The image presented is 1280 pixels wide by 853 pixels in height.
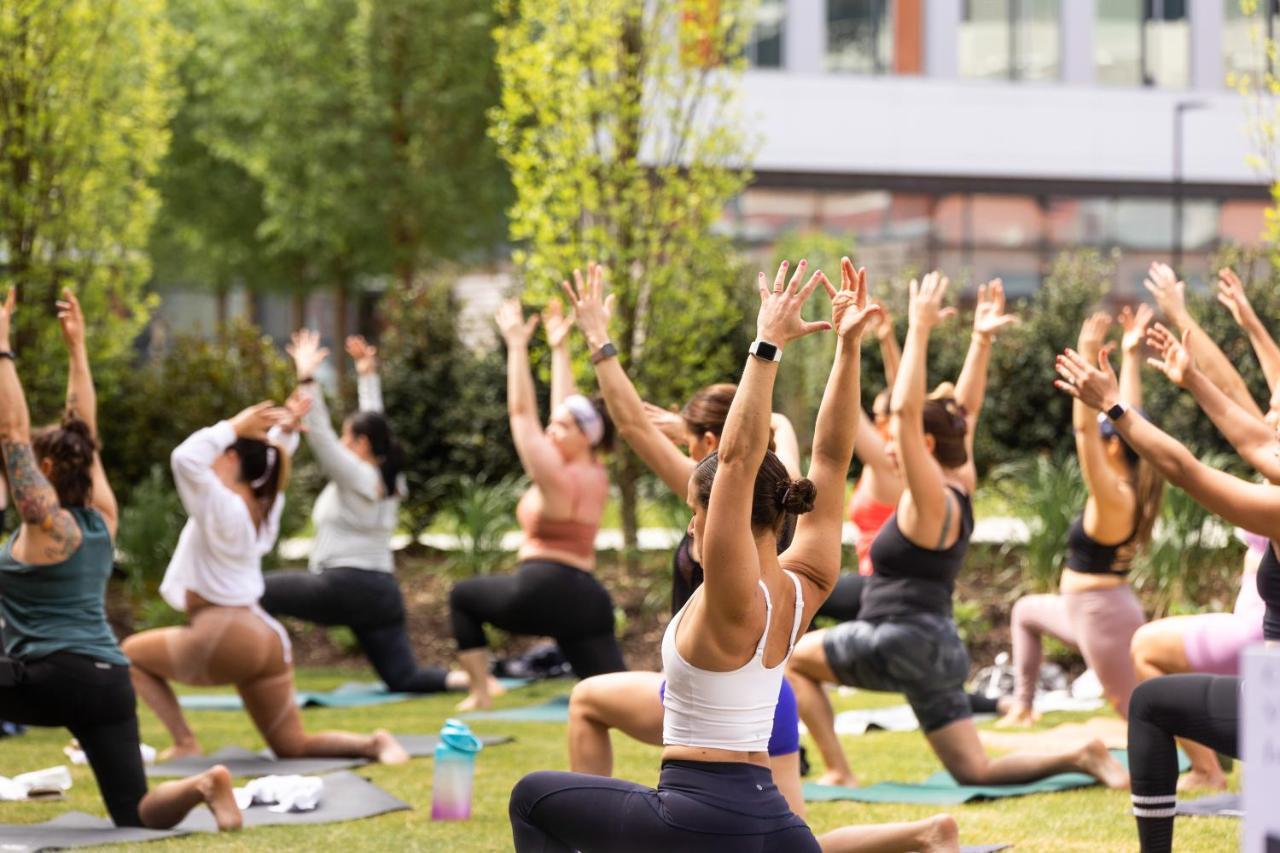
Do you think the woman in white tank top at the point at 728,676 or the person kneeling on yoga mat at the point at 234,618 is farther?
the person kneeling on yoga mat at the point at 234,618

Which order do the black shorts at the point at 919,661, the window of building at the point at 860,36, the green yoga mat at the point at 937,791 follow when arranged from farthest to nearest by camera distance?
the window of building at the point at 860,36
the green yoga mat at the point at 937,791
the black shorts at the point at 919,661

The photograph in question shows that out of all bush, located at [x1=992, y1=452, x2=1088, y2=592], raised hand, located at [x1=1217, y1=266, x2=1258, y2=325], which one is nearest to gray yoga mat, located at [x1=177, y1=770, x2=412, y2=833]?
raised hand, located at [x1=1217, y1=266, x2=1258, y2=325]

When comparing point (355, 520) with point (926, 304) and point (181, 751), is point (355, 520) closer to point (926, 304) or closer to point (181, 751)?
point (181, 751)

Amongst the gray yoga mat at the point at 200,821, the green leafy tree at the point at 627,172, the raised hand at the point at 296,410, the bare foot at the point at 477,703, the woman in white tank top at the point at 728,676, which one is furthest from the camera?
the green leafy tree at the point at 627,172

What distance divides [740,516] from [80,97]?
10935mm

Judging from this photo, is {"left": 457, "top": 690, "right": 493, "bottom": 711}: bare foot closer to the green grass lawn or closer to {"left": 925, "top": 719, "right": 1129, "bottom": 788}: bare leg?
the green grass lawn

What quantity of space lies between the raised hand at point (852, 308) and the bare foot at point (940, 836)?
161 cm

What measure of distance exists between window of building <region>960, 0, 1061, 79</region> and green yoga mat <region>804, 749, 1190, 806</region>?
98.3ft

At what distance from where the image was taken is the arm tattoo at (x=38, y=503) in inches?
249

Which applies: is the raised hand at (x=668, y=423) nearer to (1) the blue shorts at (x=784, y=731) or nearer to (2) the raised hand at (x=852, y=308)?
(1) the blue shorts at (x=784, y=731)

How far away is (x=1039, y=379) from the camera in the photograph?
1526 cm

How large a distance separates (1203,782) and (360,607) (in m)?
5.21

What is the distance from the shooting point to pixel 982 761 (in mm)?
7191

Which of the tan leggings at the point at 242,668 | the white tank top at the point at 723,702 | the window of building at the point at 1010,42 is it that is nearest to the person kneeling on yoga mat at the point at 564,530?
the tan leggings at the point at 242,668
